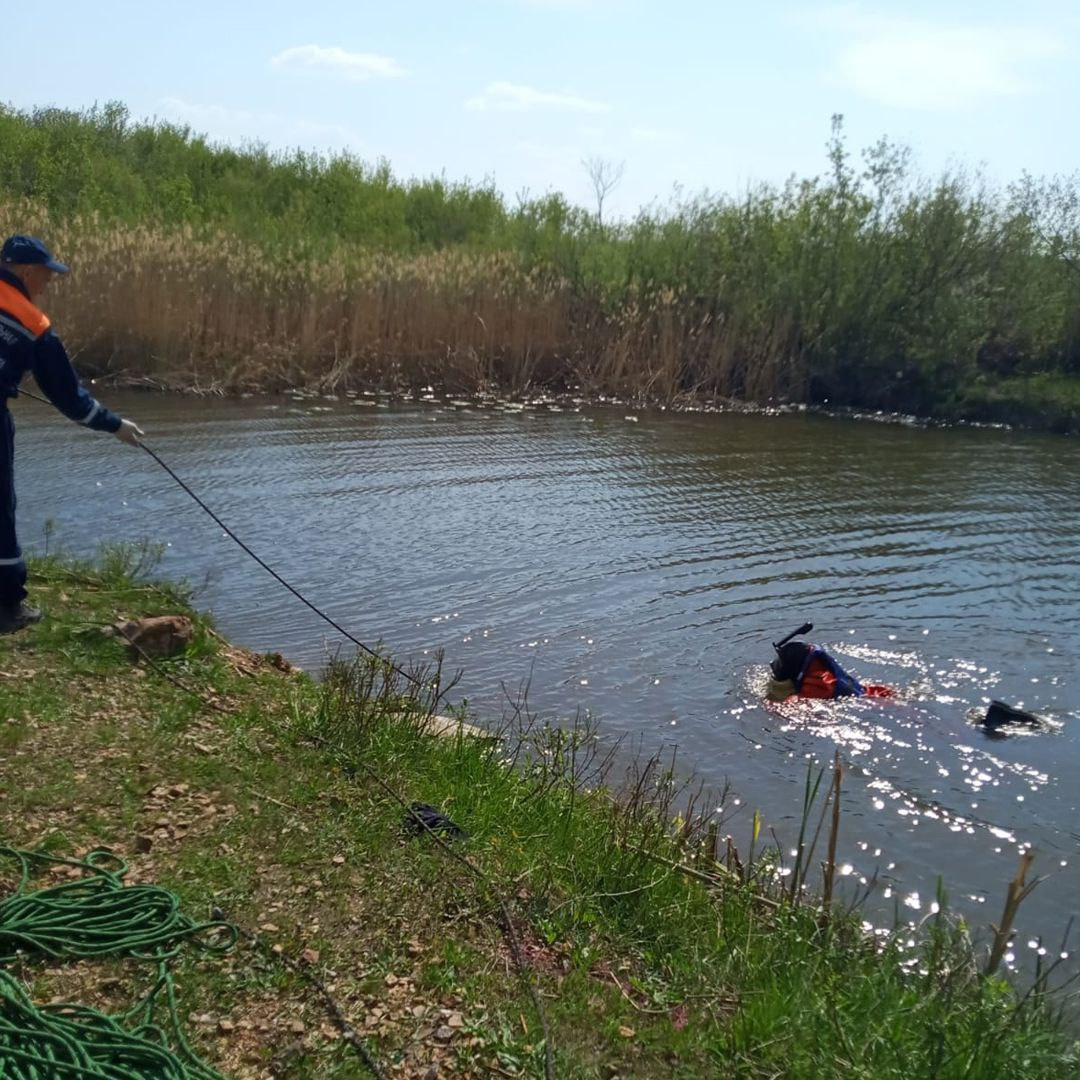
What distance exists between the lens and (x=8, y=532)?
6.74 metres

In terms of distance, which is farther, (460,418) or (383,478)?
(460,418)

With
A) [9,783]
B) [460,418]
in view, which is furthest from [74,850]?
[460,418]

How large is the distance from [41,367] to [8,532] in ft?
3.16

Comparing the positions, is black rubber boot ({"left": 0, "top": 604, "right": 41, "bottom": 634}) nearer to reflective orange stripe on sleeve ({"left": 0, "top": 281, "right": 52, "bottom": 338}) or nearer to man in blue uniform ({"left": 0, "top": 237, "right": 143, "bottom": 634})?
man in blue uniform ({"left": 0, "top": 237, "right": 143, "bottom": 634})

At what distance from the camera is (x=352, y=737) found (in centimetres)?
592

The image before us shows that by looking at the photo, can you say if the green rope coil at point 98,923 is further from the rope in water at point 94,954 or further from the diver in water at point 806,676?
the diver in water at point 806,676

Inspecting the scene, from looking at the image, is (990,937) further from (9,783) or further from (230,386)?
(230,386)

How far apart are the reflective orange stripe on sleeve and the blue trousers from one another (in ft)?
1.54

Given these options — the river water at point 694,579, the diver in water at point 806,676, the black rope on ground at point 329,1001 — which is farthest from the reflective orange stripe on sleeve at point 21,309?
the diver in water at point 806,676

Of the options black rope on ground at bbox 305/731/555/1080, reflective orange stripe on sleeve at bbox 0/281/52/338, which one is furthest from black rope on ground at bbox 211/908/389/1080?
reflective orange stripe on sleeve at bbox 0/281/52/338

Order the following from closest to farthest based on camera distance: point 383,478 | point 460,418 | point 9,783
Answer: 1. point 9,783
2. point 383,478
3. point 460,418

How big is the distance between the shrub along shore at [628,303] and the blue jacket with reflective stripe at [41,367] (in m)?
13.7

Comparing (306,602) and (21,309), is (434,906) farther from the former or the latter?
(306,602)

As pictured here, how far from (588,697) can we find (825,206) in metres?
20.9
